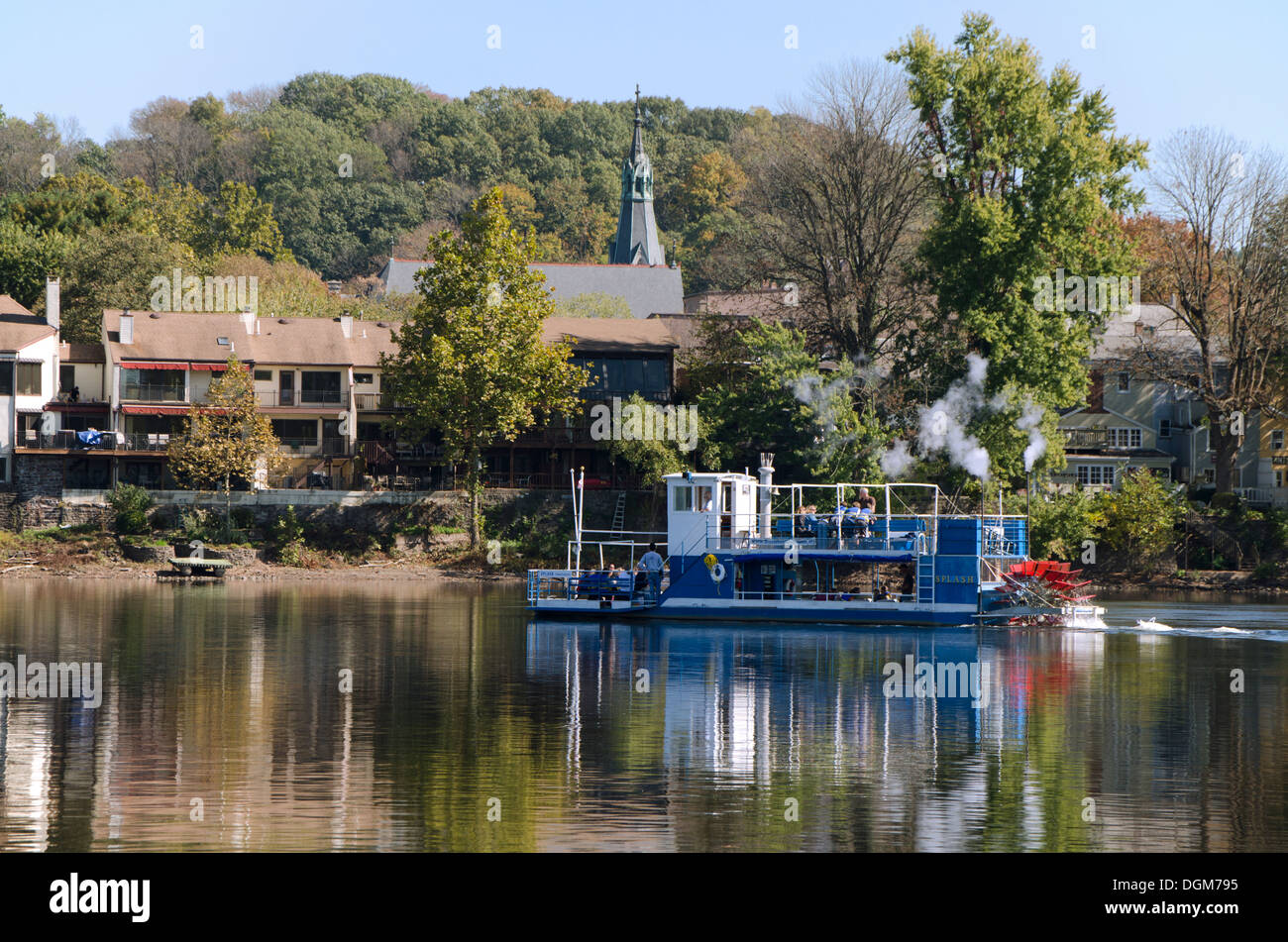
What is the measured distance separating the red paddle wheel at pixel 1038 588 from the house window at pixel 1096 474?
118ft

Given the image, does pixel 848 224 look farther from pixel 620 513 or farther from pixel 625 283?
pixel 625 283

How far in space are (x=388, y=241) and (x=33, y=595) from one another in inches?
3679

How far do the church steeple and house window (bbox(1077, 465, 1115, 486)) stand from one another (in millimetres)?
65799

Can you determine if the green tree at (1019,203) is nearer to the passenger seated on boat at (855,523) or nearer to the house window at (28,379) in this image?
the passenger seated on boat at (855,523)

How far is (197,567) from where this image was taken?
69250 mm

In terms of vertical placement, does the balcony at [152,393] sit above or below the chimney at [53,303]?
below

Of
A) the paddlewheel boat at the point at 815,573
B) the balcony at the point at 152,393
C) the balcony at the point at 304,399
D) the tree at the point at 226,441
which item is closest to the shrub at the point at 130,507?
the tree at the point at 226,441

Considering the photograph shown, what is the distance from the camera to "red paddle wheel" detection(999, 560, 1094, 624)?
166 feet

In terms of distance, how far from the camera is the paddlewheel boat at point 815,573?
4994 centimetres

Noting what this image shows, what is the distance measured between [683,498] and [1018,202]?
28849 millimetres

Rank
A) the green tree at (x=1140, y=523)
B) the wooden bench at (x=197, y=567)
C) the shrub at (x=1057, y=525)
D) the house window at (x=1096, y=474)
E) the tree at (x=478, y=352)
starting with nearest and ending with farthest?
the wooden bench at (x=197, y=567) < the shrub at (x=1057, y=525) < the green tree at (x=1140, y=523) < the tree at (x=478, y=352) < the house window at (x=1096, y=474)

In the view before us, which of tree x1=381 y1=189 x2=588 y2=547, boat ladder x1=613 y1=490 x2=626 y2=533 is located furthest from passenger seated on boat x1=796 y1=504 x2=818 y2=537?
boat ladder x1=613 y1=490 x2=626 y2=533

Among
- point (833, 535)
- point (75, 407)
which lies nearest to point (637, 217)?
point (75, 407)

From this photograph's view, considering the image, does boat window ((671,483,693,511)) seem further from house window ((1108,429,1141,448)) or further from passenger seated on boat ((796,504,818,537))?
house window ((1108,429,1141,448))
